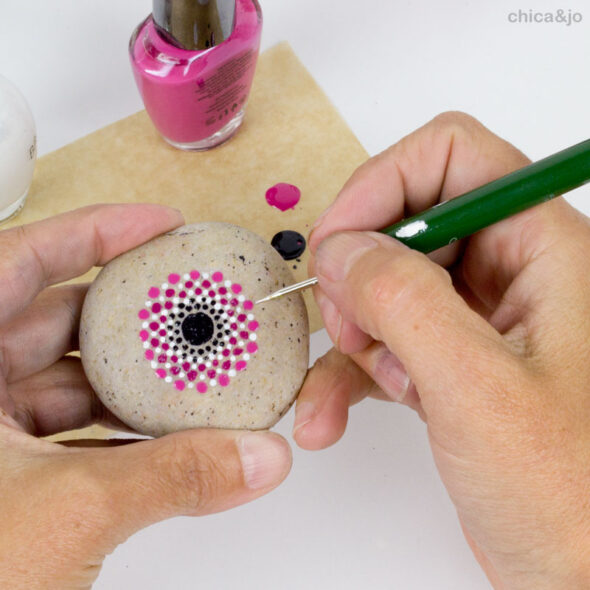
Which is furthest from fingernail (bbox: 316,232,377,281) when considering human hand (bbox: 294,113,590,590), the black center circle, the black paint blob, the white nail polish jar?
the white nail polish jar

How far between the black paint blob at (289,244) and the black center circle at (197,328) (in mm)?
276

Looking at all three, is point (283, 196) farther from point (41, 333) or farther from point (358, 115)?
point (41, 333)

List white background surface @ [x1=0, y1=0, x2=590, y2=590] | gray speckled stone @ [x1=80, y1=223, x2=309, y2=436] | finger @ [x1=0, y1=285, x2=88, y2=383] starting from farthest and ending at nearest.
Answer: white background surface @ [x1=0, y1=0, x2=590, y2=590]
finger @ [x1=0, y1=285, x2=88, y2=383]
gray speckled stone @ [x1=80, y1=223, x2=309, y2=436]

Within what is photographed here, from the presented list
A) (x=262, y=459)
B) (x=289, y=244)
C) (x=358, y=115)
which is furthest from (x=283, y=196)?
(x=262, y=459)

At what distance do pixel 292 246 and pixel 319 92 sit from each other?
0.88ft

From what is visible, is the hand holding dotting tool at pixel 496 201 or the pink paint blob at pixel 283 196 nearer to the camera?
the hand holding dotting tool at pixel 496 201

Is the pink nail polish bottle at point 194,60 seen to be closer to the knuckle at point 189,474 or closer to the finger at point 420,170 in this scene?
the finger at point 420,170

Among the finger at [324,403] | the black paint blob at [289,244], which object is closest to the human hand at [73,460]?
the finger at [324,403]

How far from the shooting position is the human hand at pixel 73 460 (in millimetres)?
557

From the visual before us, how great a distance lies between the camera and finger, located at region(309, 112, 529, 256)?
74 cm

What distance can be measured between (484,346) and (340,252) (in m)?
0.16

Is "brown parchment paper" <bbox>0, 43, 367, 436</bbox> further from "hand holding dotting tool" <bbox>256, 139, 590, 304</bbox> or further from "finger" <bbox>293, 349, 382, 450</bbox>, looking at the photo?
"hand holding dotting tool" <bbox>256, 139, 590, 304</bbox>

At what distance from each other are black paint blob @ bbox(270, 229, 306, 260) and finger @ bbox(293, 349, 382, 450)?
18 centimetres

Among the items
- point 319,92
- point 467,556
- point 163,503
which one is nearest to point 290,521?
point 467,556
